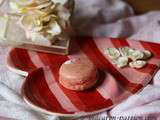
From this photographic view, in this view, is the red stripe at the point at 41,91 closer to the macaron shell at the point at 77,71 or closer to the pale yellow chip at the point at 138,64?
the macaron shell at the point at 77,71

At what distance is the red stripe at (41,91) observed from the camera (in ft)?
1.96

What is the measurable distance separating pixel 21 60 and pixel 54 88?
0.34ft

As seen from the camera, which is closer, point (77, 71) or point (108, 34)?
point (77, 71)

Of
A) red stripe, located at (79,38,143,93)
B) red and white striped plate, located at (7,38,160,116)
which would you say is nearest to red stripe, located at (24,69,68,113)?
red and white striped plate, located at (7,38,160,116)

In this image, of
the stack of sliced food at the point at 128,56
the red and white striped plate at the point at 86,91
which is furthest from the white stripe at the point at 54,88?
the stack of sliced food at the point at 128,56

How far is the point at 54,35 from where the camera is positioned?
70 cm

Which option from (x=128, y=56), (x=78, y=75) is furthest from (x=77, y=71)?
(x=128, y=56)

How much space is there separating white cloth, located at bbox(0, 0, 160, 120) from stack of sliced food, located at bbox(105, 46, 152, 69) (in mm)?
42

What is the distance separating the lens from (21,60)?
705 mm

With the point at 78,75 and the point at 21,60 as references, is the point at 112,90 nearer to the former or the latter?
the point at 78,75

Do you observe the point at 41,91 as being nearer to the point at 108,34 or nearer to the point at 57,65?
the point at 57,65

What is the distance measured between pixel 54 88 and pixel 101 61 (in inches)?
4.3

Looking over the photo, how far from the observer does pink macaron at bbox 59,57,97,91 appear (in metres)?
0.61

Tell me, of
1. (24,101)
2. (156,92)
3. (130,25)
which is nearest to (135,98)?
(156,92)
